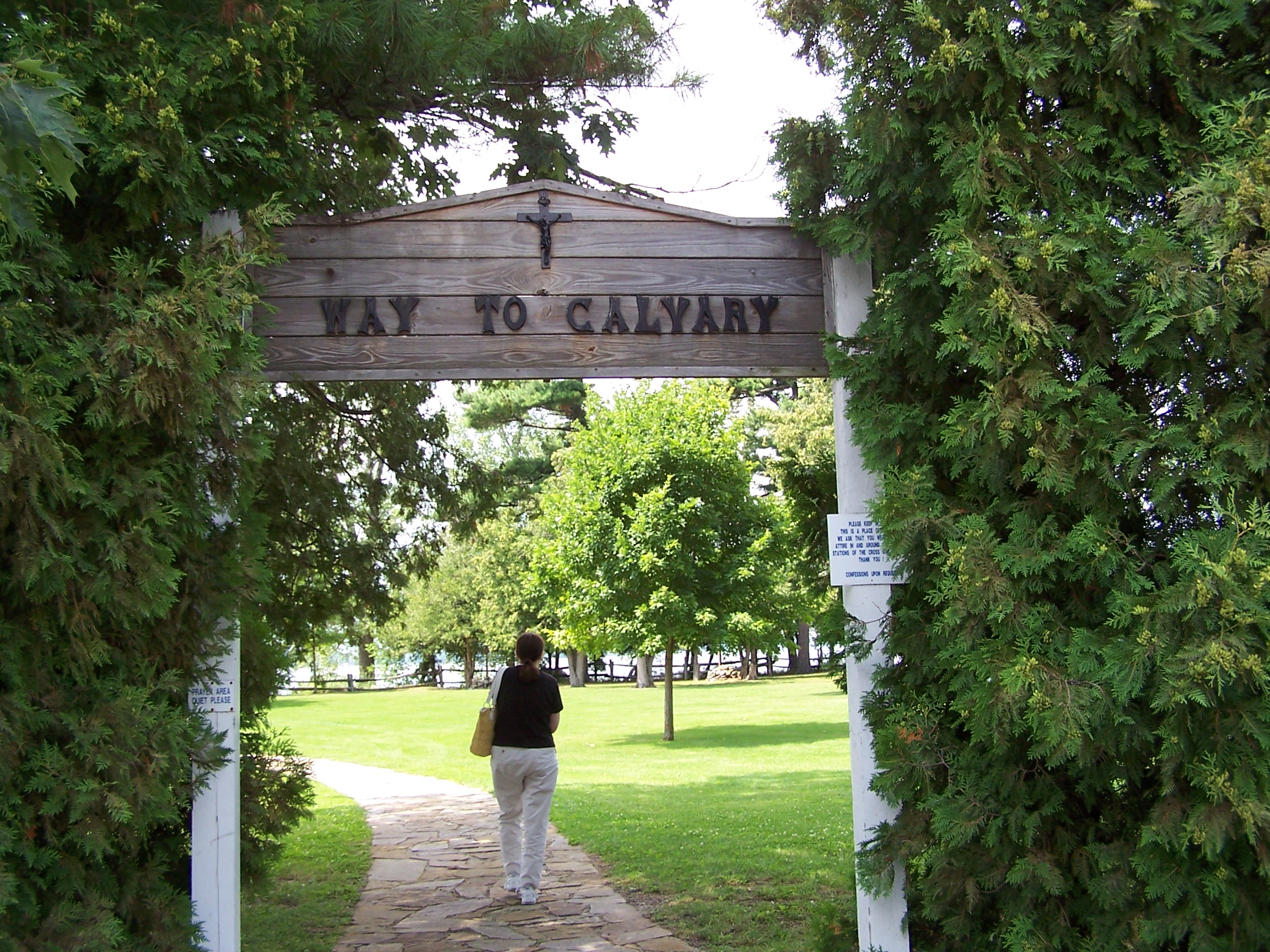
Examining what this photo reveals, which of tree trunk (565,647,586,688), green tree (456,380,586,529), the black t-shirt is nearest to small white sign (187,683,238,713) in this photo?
the black t-shirt

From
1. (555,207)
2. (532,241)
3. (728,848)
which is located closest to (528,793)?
(728,848)

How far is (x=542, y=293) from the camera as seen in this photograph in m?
5.16

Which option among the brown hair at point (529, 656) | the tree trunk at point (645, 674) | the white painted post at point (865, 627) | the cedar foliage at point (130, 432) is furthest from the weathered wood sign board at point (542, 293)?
the tree trunk at point (645, 674)

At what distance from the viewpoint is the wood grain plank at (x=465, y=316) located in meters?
5.07

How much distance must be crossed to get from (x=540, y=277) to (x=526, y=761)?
3494 mm

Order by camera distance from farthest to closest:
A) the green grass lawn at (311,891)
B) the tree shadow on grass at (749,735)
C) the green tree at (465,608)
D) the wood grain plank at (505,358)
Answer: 1. the green tree at (465,608)
2. the tree shadow on grass at (749,735)
3. the green grass lawn at (311,891)
4. the wood grain plank at (505,358)

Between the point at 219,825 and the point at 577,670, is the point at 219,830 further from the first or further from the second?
the point at 577,670

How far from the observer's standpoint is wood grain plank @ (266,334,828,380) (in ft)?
16.6

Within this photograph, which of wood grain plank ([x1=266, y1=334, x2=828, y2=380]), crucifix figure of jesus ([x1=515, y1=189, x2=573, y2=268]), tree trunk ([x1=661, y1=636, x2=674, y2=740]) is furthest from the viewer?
tree trunk ([x1=661, y1=636, x2=674, y2=740])

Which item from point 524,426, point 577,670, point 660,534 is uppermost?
point 524,426

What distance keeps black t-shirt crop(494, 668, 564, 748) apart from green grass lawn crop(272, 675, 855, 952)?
1353 mm

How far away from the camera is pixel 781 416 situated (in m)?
36.4

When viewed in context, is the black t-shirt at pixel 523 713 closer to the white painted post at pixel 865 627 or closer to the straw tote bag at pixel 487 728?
the straw tote bag at pixel 487 728

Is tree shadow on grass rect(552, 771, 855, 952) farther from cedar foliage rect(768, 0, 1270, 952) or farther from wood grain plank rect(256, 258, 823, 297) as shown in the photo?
wood grain plank rect(256, 258, 823, 297)
